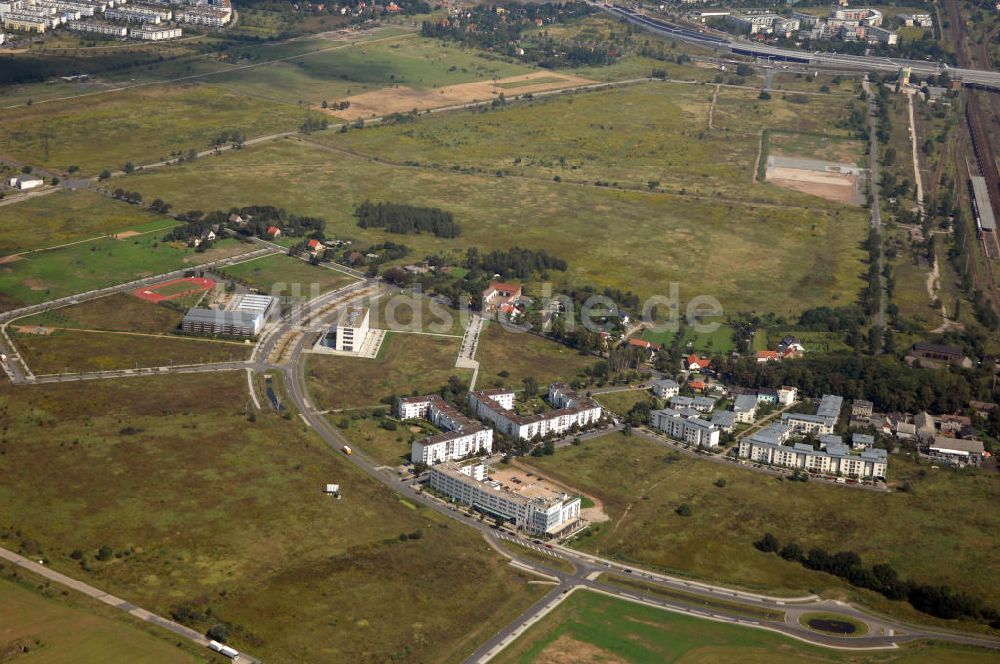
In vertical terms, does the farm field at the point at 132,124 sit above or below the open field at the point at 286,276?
above

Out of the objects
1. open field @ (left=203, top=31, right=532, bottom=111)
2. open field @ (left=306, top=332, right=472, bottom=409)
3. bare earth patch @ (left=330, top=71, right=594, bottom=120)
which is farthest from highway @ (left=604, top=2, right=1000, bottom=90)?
open field @ (left=306, top=332, right=472, bottom=409)

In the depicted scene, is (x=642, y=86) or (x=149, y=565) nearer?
(x=149, y=565)

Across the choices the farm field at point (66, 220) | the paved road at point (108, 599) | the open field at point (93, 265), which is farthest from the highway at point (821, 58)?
the paved road at point (108, 599)

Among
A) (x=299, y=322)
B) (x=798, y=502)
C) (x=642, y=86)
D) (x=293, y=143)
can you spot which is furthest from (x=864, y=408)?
(x=642, y=86)

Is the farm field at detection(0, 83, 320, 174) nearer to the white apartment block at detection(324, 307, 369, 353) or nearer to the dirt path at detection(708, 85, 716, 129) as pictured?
the white apartment block at detection(324, 307, 369, 353)

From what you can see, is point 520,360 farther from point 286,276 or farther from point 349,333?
point 286,276

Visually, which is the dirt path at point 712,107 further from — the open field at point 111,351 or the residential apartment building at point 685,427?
the open field at point 111,351

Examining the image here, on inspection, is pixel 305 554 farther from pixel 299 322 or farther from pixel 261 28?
pixel 261 28
